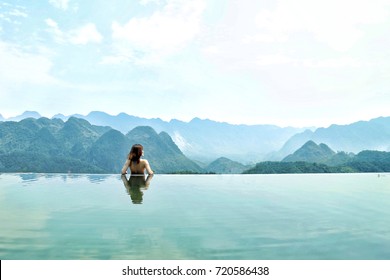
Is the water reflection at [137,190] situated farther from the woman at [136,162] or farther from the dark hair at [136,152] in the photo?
the dark hair at [136,152]

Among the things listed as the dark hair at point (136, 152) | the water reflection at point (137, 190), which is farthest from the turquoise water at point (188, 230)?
the dark hair at point (136, 152)

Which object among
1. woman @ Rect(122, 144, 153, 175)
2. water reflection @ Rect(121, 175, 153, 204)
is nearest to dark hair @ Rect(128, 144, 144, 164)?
woman @ Rect(122, 144, 153, 175)

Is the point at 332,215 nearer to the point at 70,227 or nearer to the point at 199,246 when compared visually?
the point at 199,246

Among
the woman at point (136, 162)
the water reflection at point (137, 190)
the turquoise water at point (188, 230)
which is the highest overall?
the woman at point (136, 162)

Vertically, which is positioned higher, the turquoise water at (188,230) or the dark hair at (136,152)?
the dark hair at (136,152)

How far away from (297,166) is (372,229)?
421 ft

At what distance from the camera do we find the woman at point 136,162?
13.7 m

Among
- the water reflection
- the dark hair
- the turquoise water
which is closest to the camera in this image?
the turquoise water

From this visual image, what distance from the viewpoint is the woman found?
13695 mm

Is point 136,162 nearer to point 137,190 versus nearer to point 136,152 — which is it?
point 136,152

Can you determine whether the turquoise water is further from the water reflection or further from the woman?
the woman

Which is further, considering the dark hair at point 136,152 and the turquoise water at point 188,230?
the dark hair at point 136,152

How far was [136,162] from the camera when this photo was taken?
14773 mm

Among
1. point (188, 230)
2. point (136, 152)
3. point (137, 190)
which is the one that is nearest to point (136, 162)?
point (136, 152)
